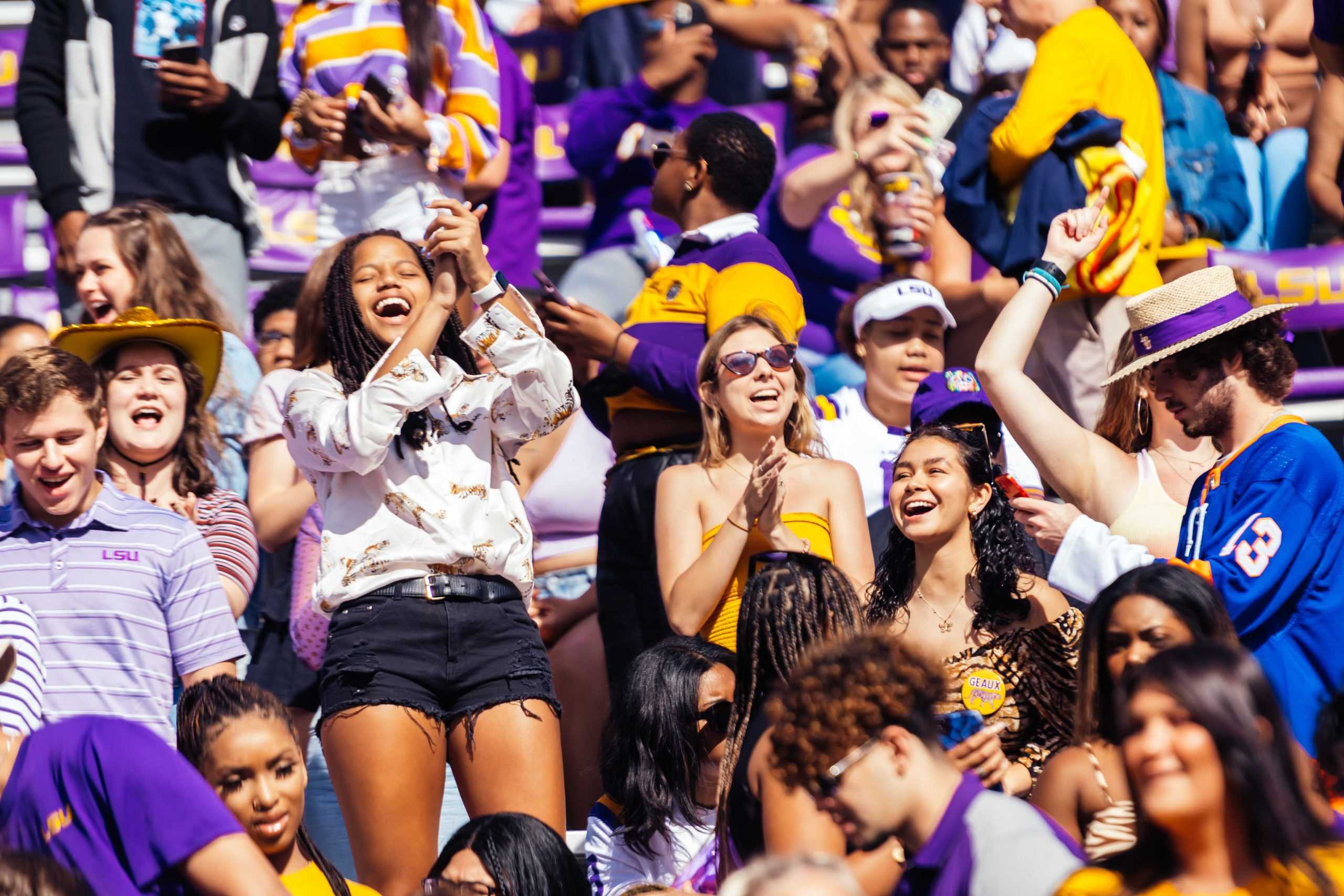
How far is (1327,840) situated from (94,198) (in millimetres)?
5497

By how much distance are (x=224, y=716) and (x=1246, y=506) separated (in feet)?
7.64

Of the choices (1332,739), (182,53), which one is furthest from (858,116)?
(1332,739)

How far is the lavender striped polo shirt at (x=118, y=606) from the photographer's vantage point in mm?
4379

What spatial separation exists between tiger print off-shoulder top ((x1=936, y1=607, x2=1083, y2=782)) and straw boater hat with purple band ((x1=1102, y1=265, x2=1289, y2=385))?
74 centimetres

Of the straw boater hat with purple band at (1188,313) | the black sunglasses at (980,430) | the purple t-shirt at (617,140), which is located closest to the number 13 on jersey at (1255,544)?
the straw boater hat with purple band at (1188,313)

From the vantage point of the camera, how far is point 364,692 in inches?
167

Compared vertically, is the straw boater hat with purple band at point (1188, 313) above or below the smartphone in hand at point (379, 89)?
above

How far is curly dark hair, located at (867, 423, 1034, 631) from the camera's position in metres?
4.58

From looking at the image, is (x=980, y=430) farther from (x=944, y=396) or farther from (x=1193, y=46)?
(x=1193, y=46)

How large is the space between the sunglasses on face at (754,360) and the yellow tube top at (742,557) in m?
0.45

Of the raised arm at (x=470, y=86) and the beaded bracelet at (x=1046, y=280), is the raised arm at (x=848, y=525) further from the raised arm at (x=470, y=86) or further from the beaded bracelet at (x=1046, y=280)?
the raised arm at (x=470, y=86)

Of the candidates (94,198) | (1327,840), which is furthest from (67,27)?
(1327,840)

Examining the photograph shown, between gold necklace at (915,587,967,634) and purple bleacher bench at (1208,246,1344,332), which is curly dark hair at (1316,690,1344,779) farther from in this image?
purple bleacher bench at (1208,246,1344,332)

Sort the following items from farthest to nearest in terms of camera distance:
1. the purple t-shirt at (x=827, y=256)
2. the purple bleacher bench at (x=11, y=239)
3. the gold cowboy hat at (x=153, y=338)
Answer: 1. the purple bleacher bench at (x=11, y=239)
2. the purple t-shirt at (x=827, y=256)
3. the gold cowboy hat at (x=153, y=338)
